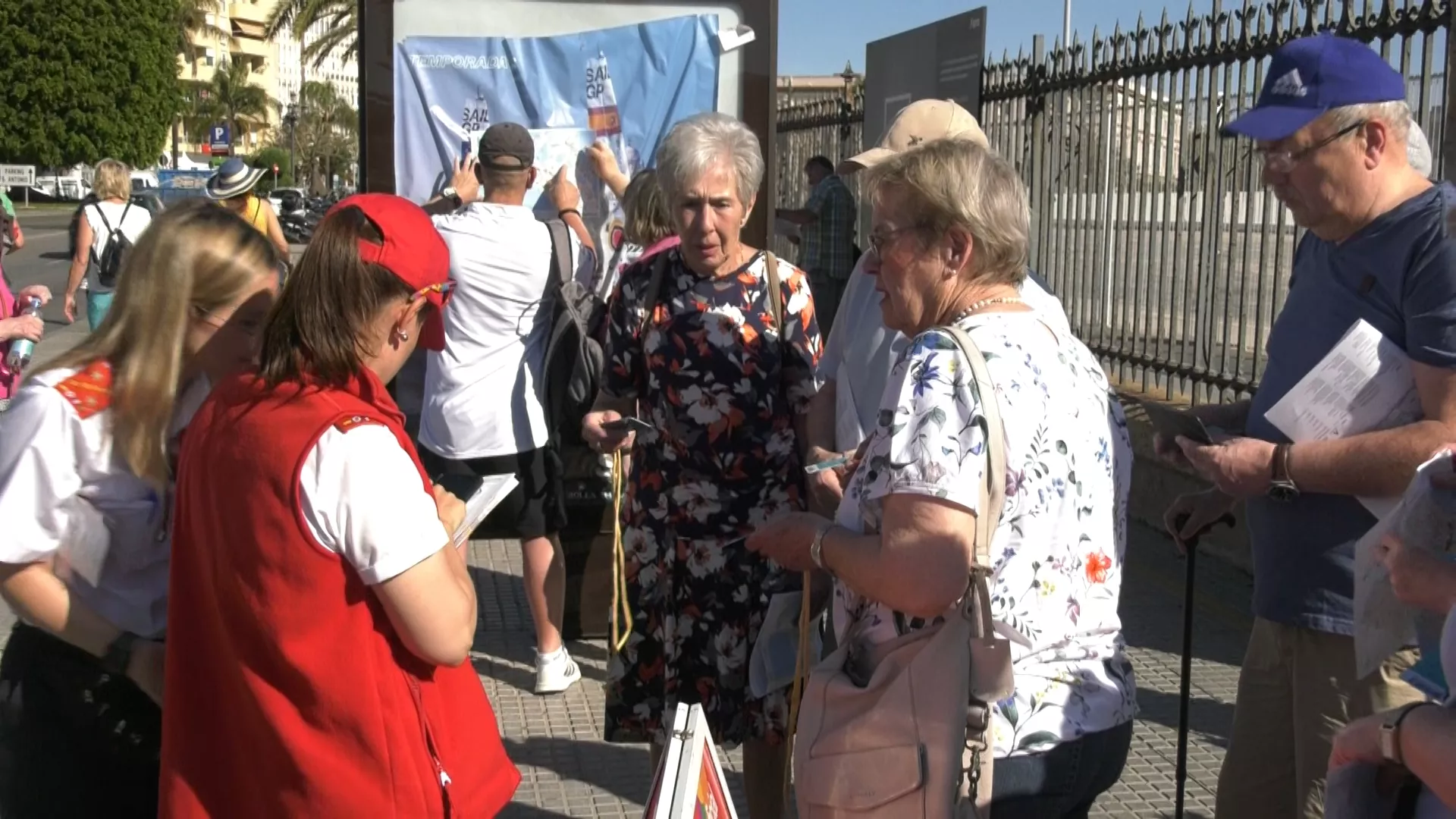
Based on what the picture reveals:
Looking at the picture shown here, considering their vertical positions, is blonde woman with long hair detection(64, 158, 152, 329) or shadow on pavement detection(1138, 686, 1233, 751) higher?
blonde woman with long hair detection(64, 158, 152, 329)

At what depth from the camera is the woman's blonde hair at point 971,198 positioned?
7.00 feet

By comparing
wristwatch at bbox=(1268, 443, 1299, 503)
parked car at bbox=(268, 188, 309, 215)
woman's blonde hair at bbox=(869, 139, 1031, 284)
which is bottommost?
wristwatch at bbox=(1268, 443, 1299, 503)

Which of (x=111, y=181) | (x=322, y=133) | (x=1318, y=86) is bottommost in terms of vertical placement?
(x=1318, y=86)

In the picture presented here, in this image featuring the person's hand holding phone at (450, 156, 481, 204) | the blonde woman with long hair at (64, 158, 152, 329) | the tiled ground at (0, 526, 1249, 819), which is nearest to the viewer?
the tiled ground at (0, 526, 1249, 819)

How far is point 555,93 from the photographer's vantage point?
5.41 metres

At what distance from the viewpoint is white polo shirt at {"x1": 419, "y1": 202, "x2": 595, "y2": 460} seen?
4.71 meters

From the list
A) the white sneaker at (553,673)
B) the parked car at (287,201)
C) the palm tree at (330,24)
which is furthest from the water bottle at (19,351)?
the parked car at (287,201)

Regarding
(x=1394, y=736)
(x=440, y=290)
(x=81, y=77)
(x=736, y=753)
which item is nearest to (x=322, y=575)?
(x=440, y=290)

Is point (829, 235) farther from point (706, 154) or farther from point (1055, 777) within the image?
point (1055, 777)

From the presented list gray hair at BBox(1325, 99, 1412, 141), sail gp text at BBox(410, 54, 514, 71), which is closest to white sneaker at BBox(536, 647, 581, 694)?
sail gp text at BBox(410, 54, 514, 71)

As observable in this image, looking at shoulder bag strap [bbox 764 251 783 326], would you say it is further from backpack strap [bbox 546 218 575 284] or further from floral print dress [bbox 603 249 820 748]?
backpack strap [bbox 546 218 575 284]

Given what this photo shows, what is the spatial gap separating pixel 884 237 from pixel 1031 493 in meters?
0.49

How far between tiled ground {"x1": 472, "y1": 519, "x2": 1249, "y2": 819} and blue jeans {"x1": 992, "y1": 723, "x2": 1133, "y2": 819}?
1.97 meters

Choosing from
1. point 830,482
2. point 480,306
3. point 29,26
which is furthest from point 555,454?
point 29,26
